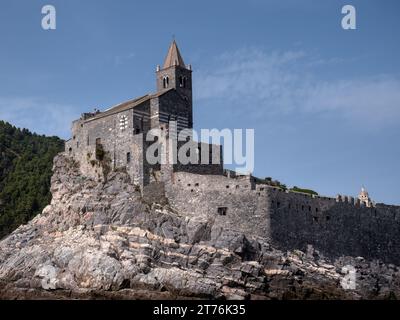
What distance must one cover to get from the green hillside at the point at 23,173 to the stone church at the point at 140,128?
837 inches

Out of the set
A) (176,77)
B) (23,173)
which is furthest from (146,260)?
(23,173)

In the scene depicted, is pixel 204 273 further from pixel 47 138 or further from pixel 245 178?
pixel 47 138

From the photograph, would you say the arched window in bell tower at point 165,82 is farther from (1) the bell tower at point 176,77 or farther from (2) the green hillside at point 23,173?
(2) the green hillside at point 23,173

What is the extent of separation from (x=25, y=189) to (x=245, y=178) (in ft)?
135

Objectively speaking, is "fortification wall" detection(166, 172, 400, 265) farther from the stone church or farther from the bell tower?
the bell tower

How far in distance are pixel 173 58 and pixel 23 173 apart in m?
38.6

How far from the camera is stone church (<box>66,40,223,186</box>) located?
7656 centimetres

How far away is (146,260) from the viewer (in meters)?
69.4

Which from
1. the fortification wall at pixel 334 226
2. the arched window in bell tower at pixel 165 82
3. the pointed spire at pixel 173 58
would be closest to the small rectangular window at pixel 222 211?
the fortification wall at pixel 334 226

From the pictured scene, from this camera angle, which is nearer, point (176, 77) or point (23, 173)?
point (176, 77)

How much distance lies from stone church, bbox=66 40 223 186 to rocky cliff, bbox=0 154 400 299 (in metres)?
1.90

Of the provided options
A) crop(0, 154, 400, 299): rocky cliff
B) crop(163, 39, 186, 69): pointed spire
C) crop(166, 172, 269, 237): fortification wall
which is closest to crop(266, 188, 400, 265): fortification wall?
crop(166, 172, 269, 237): fortification wall

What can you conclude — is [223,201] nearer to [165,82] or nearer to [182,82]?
[182,82]
